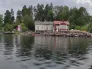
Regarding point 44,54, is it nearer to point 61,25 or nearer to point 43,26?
point 61,25

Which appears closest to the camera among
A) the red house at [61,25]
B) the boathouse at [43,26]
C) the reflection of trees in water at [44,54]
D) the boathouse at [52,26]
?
the reflection of trees in water at [44,54]

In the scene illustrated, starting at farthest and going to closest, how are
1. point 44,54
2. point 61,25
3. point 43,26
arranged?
point 43,26, point 61,25, point 44,54

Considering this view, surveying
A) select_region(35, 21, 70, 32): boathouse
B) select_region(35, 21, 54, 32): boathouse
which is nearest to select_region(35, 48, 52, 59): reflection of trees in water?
select_region(35, 21, 70, 32): boathouse

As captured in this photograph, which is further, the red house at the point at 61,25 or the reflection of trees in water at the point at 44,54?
the red house at the point at 61,25

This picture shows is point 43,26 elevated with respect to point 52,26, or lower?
elevated

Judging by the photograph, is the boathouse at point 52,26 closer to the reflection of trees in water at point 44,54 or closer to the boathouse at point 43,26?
the boathouse at point 43,26

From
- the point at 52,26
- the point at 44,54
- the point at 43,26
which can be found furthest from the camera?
the point at 43,26

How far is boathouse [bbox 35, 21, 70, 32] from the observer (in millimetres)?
187625

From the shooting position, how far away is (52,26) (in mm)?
195500

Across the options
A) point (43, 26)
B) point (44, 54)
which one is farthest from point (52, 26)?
point (44, 54)

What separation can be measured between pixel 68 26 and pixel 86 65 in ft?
517

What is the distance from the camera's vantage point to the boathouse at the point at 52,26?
616 ft

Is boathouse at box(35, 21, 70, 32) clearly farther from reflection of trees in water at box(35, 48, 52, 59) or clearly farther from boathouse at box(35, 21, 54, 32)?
reflection of trees in water at box(35, 48, 52, 59)

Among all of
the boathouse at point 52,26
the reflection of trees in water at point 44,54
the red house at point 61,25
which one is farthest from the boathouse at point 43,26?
the reflection of trees in water at point 44,54
